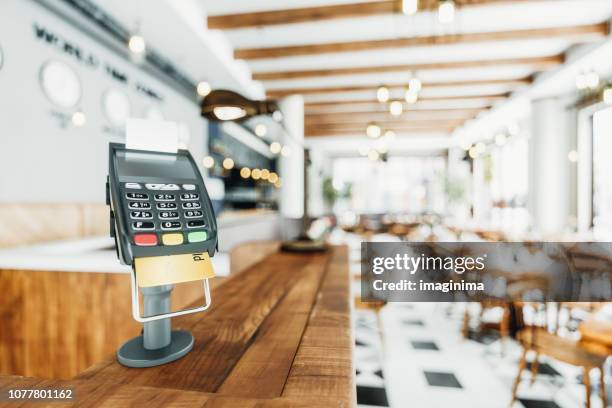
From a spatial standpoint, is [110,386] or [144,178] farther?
[144,178]

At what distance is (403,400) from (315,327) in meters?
1.83

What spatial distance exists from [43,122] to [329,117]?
748cm

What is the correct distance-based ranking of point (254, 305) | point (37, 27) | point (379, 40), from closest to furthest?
point (254, 305)
point (37, 27)
point (379, 40)

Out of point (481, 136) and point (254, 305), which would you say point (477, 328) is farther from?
point (481, 136)

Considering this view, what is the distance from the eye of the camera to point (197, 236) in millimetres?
742

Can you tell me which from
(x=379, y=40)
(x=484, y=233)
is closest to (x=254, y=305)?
(x=379, y=40)

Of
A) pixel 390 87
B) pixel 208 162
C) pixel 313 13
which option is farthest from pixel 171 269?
pixel 208 162

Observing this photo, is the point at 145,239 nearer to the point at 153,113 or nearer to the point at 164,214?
the point at 164,214

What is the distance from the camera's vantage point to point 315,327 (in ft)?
3.04

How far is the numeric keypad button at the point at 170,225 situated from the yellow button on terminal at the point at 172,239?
1 cm

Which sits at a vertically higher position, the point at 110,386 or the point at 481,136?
the point at 481,136

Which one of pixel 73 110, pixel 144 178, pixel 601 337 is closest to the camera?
pixel 144 178

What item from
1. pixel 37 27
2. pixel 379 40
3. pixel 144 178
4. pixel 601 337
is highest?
pixel 379 40

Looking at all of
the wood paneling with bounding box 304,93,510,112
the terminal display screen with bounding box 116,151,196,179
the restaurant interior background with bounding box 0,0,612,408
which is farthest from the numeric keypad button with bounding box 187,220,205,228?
the wood paneling with bounding box 304,93,510,112
